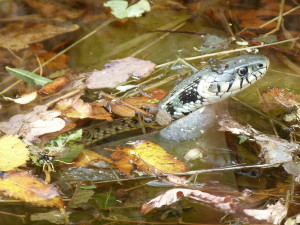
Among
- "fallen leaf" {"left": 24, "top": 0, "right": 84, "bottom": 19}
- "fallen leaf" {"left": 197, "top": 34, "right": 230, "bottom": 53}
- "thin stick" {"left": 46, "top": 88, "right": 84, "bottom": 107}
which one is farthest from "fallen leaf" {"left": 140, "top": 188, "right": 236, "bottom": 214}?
"fallen leaf" {"left": 24, "top": 0, "right": 84, "bottom": 19}

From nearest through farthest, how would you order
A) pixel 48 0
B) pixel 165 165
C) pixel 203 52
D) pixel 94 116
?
pixel 165 165
pixel 94 116
pixel 203 52
pixel 48 0

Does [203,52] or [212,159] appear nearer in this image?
[212,159]

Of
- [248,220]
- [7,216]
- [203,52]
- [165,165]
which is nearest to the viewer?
[248,220]

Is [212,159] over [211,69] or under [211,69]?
under

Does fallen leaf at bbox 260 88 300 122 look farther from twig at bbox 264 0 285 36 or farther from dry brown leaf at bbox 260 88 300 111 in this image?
twig at bbox 264 0 285 36

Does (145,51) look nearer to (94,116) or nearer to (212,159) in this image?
(94,116)

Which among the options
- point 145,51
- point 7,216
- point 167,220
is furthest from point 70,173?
point 145,51

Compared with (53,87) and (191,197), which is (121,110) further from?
(191,197)
